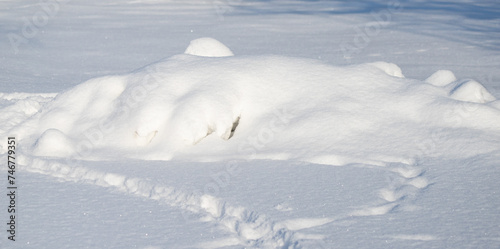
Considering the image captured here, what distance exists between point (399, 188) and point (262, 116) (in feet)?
4.43

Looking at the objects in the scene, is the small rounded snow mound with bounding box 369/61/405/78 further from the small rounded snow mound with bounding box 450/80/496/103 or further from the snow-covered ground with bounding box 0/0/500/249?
the small rounded snow mound with bounding box 450/80/496/103

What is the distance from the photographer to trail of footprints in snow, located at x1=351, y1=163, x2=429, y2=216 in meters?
3.30

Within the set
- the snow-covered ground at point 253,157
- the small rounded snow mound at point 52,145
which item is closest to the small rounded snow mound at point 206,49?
the snow-covered ground at point 253,157

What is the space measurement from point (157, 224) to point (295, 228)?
796 mm

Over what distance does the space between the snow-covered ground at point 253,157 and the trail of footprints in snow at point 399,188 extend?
0.01 m

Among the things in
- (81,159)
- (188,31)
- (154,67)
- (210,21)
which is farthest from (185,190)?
(210,21)

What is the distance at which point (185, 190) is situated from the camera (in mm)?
3662

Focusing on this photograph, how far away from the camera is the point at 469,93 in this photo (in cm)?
475

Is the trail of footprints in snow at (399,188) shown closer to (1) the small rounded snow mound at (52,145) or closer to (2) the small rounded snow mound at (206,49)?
(1) the small rounded snow mound at (52,145)

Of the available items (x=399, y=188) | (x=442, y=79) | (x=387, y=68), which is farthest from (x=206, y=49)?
(x=399, y=188)

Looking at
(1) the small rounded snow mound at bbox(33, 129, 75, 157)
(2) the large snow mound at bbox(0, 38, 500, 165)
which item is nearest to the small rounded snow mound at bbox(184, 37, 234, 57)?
(2) the large snow mound at bbox(0, 38, 500, 165)

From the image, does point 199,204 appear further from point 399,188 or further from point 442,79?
point 442,79

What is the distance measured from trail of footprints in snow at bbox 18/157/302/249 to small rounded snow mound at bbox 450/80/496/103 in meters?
2.39

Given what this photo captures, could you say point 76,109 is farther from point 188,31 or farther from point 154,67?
point 188,31
